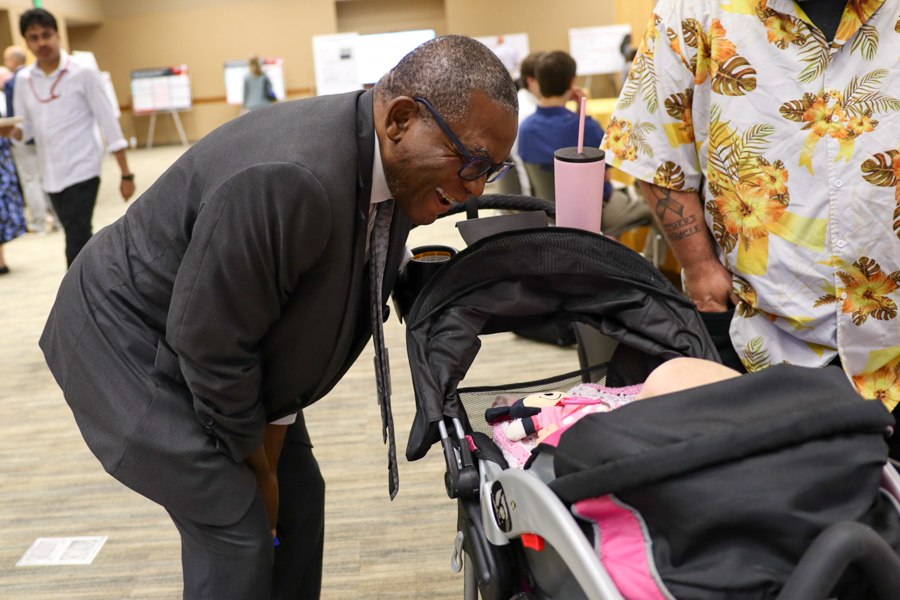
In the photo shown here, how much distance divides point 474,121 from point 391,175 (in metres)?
0.16

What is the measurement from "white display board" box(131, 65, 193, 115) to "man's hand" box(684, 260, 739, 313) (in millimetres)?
14274

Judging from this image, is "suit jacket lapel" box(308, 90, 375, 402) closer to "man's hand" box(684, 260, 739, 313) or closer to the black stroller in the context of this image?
the black stroller

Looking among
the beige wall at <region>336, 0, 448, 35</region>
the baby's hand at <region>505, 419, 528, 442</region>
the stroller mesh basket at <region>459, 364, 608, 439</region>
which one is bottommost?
the stroller mesh basket at <region>459, 364, 608, 439</region>

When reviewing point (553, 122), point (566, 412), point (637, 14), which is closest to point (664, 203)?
point (566, 412)

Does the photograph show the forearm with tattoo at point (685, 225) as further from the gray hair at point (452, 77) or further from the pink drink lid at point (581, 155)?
the gray hair at point (452, 77)

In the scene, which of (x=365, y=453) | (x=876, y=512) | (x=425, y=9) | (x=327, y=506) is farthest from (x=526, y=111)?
(x=425, y=9)

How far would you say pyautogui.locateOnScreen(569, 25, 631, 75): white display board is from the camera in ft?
41.5

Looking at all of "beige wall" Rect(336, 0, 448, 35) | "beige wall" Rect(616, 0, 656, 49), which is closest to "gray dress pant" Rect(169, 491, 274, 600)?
"beige wall" Rect(616, 0, 656, 49)

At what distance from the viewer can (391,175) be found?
1123 mm

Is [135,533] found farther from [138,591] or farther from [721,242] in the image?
[721,242]

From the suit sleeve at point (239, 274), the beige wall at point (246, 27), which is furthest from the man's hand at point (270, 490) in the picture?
the beige wall at point (246, 27)

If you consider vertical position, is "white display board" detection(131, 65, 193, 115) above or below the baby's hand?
above

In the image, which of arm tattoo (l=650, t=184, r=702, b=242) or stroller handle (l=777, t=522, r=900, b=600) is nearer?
stroller handle (l=777, t=522, r=900, b=600)

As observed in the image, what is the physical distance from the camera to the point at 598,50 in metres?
12.8
